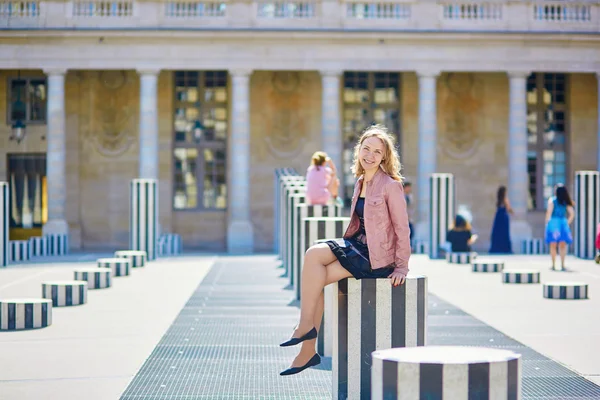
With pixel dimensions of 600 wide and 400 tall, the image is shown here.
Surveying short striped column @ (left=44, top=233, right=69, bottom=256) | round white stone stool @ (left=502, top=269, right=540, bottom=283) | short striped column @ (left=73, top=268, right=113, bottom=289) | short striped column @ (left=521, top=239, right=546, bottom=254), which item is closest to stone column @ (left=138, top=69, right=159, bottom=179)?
short striped column @ (left=44, top=233, right=69, bottom=256)

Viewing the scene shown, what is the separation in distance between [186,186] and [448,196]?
12.3 meters

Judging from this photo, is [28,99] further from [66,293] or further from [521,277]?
[66,293]

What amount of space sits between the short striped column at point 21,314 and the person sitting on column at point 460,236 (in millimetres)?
13352

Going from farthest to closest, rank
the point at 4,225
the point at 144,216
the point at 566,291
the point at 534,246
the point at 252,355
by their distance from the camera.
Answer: the point at 534,246 → the point at 144,216 → the point at 4,225 → the point at 566,291 → the point at 252,355

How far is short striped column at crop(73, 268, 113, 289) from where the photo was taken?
61.0 feet

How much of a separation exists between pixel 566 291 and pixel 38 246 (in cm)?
1619

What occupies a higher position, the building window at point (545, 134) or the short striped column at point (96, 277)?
the building window at point (545, 134)

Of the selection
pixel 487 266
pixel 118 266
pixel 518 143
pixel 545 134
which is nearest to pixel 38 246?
pixel 118 266

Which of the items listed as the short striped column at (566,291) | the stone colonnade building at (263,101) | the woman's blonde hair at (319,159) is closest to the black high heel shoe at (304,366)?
the short striped column at (566,291)

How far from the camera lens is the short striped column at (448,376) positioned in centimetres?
605

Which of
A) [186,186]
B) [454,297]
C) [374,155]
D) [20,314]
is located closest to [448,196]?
[454,297]

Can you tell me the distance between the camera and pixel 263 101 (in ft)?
121

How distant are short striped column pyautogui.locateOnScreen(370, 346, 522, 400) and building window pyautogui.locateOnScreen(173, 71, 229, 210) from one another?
30533mm

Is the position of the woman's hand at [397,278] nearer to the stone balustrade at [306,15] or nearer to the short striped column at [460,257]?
the short striped column at [460,257]
